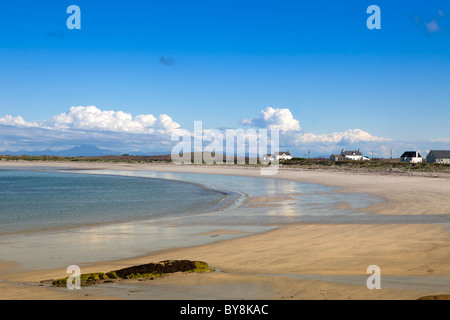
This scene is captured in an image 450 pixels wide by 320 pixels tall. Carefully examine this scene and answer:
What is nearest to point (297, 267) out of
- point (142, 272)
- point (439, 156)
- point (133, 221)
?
point (142, 272)

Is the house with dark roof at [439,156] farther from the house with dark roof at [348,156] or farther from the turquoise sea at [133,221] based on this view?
the turquoise sea at [133,221]

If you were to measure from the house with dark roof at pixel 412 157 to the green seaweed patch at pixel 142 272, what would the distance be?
14424cm

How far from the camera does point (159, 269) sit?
31.4ft

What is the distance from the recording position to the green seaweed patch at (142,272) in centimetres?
873

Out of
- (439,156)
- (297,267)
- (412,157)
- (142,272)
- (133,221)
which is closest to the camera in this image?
(142,272)

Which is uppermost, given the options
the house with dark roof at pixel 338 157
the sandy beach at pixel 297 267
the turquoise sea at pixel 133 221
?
the house with dark roof at pixel 338 157

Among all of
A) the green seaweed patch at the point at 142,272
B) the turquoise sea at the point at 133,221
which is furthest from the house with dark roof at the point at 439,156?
the green seaweed patch at the point at 142,272

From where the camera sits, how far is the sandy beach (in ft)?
24.4

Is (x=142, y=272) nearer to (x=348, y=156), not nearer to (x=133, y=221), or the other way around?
(x=133, y=221)

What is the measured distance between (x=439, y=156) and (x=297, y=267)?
134792 mm

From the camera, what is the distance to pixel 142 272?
9359mm

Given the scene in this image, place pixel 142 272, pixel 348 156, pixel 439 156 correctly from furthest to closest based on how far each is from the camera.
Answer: pixel 348 156 → pixel 439 156 → pixel 142 272
